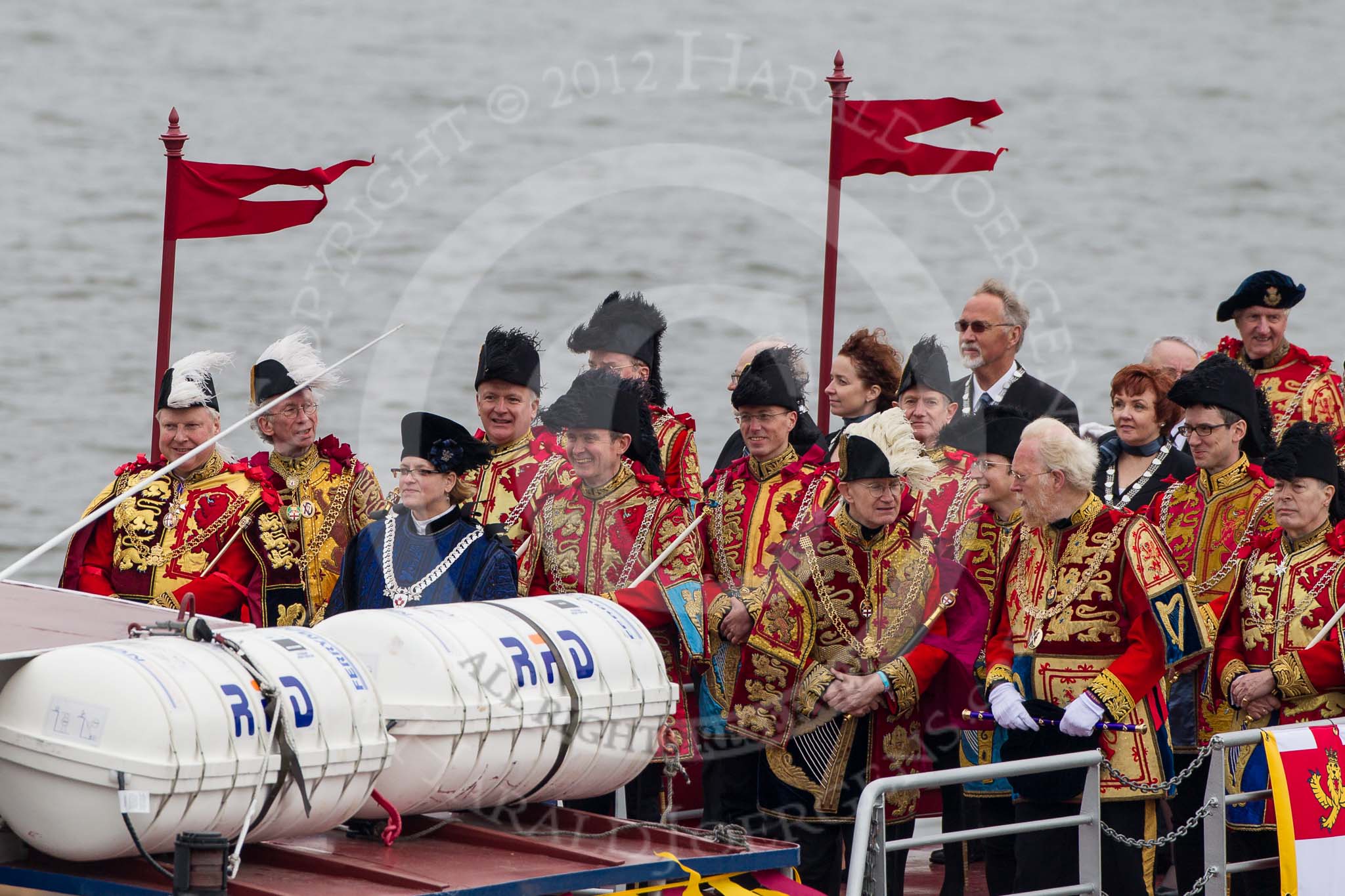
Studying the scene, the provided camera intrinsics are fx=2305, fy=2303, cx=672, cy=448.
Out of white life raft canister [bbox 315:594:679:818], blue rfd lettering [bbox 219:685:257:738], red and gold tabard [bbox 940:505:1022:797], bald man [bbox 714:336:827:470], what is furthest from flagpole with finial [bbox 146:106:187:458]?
blue rfd lettering [bbox 219:685:257:738]

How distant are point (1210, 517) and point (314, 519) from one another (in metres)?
3.54

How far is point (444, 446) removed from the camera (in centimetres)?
749

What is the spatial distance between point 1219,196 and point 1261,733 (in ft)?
76.9

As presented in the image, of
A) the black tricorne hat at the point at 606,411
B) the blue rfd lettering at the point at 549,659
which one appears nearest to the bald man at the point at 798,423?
the black tricorne hat at the point at 606,411

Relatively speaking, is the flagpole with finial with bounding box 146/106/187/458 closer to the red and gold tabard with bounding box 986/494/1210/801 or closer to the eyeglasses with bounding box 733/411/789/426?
the eyeglasses with bounding box 733/411/789/426

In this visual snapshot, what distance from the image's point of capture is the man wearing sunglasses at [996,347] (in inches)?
355

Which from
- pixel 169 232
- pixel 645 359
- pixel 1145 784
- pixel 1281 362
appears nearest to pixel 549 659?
pixel 1145 784

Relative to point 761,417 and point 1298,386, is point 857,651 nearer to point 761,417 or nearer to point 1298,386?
point 761,417

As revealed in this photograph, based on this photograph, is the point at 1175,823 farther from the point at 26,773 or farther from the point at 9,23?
the point at 9,23

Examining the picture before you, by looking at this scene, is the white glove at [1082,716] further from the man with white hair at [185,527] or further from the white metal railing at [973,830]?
the man with white hair at [185,527]

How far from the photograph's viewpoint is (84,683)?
5750mm

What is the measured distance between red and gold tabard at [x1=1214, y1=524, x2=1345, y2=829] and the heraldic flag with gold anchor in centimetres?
25

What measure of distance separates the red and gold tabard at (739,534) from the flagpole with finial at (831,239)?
1.75 m

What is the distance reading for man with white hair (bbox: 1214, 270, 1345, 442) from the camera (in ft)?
31.2
